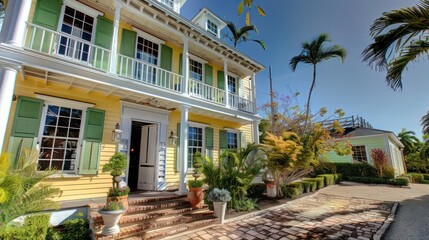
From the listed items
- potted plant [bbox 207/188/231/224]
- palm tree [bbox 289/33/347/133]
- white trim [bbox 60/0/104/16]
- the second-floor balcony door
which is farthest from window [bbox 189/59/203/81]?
palm tree [bbox 289/33/347/133]

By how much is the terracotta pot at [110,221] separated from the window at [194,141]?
4714 millimetres

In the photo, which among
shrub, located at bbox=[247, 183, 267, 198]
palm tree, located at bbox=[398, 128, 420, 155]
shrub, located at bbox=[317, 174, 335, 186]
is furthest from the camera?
palm tree, located at bbox=[398, 128, 420, 155]

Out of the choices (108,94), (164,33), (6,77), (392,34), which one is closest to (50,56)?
(6,77)

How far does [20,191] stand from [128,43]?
213 inches

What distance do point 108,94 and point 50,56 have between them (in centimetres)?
184

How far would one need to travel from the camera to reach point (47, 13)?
18.3ft

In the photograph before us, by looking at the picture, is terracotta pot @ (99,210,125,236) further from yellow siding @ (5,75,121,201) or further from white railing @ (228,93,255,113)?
white railing @ (228,93,255,113)

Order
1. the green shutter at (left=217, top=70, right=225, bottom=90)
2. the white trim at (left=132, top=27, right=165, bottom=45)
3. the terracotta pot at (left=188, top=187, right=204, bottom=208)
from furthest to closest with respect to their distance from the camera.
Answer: the green shutter at (left=217, top=70, right=225, bottom=90), the white trim at (left=132, top=27, right=165, bottom=45), the terracotta pot at (left=188, top=187, right=204, bottom=208)

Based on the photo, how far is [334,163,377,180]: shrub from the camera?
14441 mm

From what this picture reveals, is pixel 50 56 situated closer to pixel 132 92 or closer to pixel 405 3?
pixel 132 92

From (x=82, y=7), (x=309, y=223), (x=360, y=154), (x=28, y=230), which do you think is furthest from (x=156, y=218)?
(x=360, y=154)

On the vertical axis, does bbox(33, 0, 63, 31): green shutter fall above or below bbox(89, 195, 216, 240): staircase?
above

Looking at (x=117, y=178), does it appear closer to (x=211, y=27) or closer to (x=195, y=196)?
(x=195, y=196)

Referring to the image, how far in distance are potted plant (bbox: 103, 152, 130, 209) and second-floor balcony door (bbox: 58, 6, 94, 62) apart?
3.08 m
